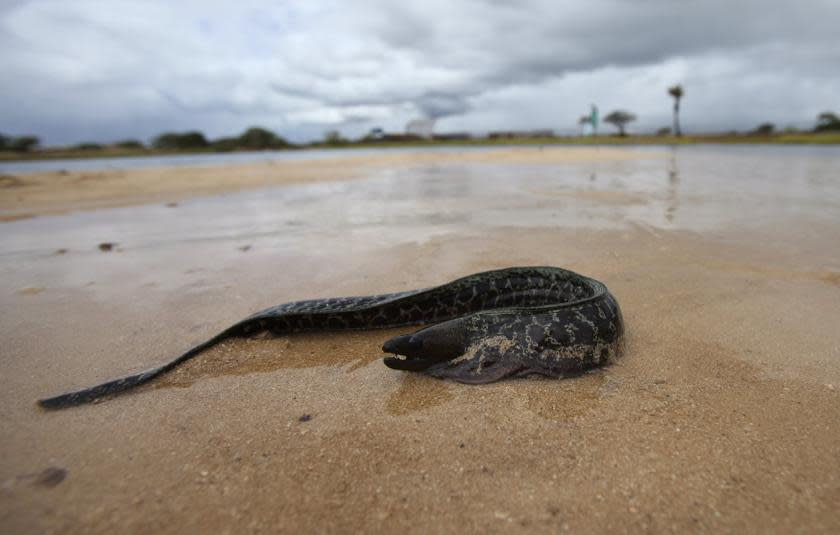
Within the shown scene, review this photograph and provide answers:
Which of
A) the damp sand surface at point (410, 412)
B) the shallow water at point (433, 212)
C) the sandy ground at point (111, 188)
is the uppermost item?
the sandy ground at point (111, 188)

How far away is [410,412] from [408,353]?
1.59 ft

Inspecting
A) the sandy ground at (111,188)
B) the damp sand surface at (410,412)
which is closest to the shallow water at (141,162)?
the sandy ground at (111,188)

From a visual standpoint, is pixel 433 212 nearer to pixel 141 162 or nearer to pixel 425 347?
pixel 425 347

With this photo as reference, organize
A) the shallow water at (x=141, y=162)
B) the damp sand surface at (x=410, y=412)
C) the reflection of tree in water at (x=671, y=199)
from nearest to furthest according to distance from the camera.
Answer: the damp sand surface at (x=410, y=412), the reflection of tree in water at (x=671, y=199), the shallow water at (x=141, y=162)

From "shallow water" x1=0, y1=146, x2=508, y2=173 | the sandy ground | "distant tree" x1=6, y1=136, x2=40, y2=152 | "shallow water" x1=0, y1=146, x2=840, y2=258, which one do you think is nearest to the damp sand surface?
"shallow water" x1=0, y1=146, x2=840, y2=258

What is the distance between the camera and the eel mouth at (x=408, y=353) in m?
3.06

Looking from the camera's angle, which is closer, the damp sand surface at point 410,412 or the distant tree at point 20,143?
the damp sand surface at point 410,412

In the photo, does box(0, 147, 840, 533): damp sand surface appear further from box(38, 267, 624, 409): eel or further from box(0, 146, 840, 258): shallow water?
box(0, 146, 840, 258): shallow water

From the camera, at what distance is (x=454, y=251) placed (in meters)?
6.43

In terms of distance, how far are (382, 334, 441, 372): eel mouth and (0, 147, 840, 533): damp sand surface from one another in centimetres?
13

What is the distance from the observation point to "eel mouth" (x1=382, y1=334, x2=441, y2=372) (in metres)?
3.06

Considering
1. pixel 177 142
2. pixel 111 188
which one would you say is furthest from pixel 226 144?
pixel 111 188

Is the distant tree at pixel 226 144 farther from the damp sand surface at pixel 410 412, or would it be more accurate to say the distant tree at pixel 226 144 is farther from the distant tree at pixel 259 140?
the damp sand surface at pixel 410 412

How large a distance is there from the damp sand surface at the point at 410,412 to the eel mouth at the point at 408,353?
13 cm
